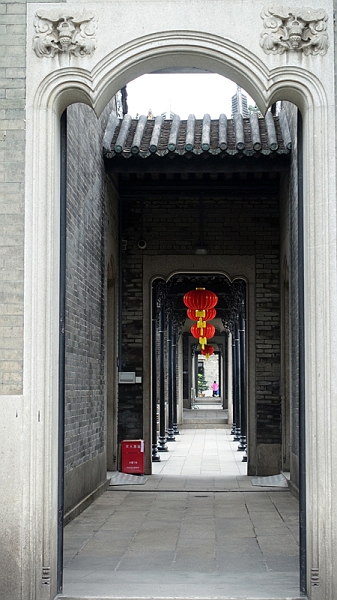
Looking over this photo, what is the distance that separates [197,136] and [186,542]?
223 inches

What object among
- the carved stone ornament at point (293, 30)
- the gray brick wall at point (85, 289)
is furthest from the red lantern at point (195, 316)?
the carved stone ornament at point (293, 30)

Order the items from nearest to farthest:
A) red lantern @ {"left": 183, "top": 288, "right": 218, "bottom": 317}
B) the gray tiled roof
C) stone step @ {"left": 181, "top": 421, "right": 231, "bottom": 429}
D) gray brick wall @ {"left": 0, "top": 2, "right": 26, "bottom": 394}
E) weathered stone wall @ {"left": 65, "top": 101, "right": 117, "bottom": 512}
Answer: gray brick wall @ {"left": 0, "top": 2, "right": 26, "bottom": 394}
weathered stone wall @ {"left": 65, "top": 101, "right": 117, "bottom": 512}
the gray tiled roof
red lantern @ {"left": 183, "top": 288, "right": 218, "bottom": 317}
stone step @ {"left": 181, "top": 421, "right": 231, "bottom": 429}

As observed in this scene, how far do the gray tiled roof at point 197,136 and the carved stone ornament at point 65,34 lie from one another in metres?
5.19

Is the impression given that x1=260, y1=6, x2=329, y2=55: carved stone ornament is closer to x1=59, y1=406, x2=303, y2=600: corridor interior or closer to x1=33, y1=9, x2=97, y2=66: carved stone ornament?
x1=33, y1=9, x2=97, y2=66: carved stone ornament

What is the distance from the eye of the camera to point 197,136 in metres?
Answer: 11.1

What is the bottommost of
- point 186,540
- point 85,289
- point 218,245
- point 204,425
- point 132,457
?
point 204,425

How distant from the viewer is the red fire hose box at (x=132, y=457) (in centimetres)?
1201

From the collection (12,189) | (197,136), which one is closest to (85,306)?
(197,136)

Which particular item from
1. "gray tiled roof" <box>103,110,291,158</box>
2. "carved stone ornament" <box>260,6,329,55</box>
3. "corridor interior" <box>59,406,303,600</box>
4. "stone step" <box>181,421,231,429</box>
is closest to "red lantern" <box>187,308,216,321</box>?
"corridor interior" <box>59,406,303,600</box>

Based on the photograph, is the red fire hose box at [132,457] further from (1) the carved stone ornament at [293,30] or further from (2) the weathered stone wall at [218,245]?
(1) the carved stone ornament at [293,30]

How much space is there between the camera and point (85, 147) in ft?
30.8

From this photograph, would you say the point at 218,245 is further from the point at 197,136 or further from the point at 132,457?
the point at 132,457

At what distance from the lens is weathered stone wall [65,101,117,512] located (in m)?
8.39

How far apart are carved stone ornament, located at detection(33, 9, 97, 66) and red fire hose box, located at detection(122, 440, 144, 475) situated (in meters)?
7.74
